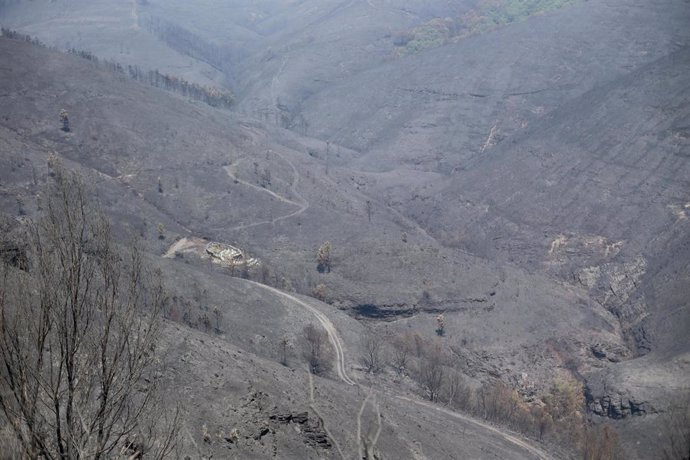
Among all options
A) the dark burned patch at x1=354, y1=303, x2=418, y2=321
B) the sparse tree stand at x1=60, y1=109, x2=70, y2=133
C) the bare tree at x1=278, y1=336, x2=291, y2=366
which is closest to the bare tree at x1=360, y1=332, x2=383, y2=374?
the bare tree at x1=278, y1=336, x2=291, y2=366

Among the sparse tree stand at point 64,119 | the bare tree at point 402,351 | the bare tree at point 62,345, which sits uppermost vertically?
the bare tree at point 62,345

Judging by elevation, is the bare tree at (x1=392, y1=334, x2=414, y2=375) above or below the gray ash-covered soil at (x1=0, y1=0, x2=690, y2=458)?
below

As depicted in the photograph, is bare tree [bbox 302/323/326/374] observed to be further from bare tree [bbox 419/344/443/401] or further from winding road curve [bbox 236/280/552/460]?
bare tree [bbox 419/344/443/401]

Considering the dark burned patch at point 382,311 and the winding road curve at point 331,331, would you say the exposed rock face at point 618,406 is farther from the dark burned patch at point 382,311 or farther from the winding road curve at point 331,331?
the winding road curve at point 331,331

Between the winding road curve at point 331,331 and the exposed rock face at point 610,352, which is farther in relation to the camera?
the exposed rock face at point 610,352

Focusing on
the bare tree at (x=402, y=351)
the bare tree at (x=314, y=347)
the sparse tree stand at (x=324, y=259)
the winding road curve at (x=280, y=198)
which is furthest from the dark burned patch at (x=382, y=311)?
the winding road curve at (x=280, y=198)

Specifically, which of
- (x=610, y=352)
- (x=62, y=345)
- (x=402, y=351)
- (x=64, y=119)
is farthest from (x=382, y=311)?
(x=64, y=119)
